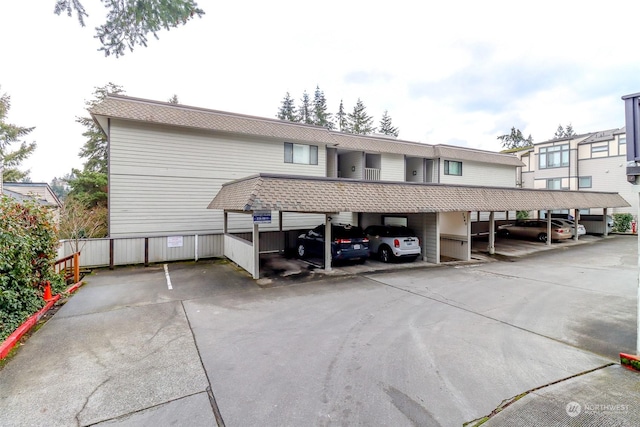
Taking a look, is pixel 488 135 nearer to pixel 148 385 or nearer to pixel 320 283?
pixel 320 283

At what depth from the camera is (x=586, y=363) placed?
4379mm

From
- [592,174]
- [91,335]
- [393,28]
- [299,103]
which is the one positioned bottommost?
[91,335]

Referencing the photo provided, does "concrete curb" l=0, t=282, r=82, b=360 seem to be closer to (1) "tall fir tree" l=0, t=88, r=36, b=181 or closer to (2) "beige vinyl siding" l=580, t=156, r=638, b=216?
(1) "tall fir tree" l=0, t=88, r=36, b=181

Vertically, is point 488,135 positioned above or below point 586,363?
above

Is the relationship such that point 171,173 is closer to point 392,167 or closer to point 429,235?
point 429,235

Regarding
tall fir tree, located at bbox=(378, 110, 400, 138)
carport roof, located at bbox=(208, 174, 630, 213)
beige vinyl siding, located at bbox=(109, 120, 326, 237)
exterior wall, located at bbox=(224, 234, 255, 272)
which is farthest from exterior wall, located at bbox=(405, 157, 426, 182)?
tall fir tree, located at bbox=(378, 110, 400, 138)

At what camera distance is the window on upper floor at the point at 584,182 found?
91.4 feet

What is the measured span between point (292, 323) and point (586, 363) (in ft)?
16.4

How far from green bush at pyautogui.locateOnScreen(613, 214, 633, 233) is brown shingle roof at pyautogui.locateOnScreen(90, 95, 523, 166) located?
15.2 m

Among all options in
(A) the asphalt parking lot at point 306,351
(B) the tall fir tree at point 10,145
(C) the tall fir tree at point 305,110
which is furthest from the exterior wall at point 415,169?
(B) the tall fir tree at point 10,145

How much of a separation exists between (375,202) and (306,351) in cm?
702

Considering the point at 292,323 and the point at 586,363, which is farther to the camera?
the point at 292,323

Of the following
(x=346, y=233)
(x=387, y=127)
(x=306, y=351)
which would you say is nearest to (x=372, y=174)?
A: (x=346, y=233)

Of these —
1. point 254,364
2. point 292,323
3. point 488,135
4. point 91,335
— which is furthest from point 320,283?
point 488,135
